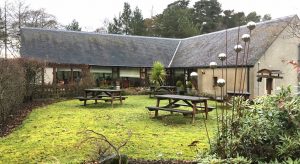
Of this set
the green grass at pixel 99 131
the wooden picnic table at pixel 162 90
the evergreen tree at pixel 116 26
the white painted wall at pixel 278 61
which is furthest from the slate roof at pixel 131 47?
the evergreen tree at pixel 116 26

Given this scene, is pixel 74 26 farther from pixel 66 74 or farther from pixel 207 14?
pixel 66 74

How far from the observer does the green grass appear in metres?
6.63

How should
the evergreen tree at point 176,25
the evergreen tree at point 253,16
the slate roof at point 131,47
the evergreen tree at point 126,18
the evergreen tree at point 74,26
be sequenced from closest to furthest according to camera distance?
the slate roof at point 131,47
the evergreen tree at point 176,25
the evergreen tree at point 74,26
the evergreen tree at point 253,16
the evergreen tree at point 126,18

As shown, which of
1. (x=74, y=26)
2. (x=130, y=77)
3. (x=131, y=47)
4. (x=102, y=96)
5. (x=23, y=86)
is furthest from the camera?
(x=74, y=26)

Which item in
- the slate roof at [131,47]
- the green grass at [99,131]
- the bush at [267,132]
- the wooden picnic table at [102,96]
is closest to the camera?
the bush at [267,132]

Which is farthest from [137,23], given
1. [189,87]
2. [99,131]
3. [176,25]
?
[99,131]

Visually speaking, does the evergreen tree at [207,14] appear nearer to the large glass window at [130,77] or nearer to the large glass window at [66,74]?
the large glass window at [130,77]

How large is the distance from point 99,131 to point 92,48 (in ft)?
65.8

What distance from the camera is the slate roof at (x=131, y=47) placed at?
24.2 m

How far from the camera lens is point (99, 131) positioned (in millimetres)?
9312

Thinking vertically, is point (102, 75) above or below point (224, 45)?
below

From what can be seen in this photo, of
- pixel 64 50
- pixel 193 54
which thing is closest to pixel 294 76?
pixel 193 54

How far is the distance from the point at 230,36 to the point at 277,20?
4.14 meters

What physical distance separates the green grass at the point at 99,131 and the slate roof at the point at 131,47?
13.0 meters
